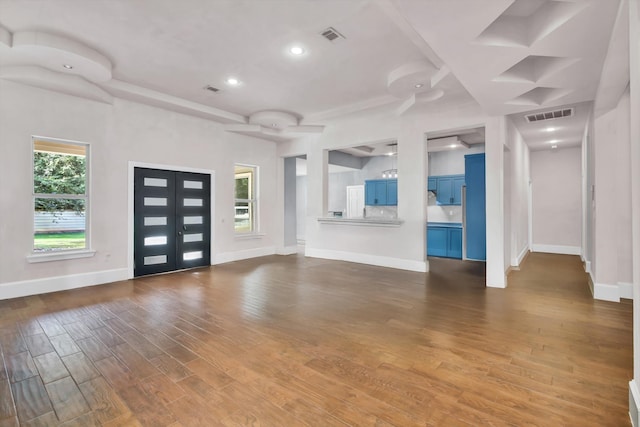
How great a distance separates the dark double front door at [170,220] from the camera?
5785mm

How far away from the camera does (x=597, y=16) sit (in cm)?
239

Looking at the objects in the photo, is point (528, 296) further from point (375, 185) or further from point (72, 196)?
point (72, 196)

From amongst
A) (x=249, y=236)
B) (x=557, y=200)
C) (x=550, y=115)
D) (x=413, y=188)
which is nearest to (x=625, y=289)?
(x=550, y=115)

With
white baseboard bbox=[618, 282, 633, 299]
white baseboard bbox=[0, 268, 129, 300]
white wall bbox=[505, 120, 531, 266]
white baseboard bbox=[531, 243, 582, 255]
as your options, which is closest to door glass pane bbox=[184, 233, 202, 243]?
white baseboard bbox=[0, 268, 129, 300]

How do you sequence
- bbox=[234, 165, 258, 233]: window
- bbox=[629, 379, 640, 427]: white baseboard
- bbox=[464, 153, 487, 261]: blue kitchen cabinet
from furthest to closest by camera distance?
Result: bbox=[234, 165, 258, 233]: window → bbox=[464, 153, 487, 261]: blue kitchen cabinet → bbox=[629, 379, 640, 427]: white baseboard

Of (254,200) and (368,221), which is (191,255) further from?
(368,221)

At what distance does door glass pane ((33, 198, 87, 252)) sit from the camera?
4.66 metres

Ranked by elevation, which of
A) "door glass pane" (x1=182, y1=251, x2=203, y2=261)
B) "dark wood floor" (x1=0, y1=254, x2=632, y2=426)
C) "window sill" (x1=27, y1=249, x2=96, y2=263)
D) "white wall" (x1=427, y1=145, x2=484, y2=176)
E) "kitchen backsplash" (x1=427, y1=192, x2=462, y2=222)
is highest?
"white wall" (x1=427, y1=145, x2=484, y2=176)

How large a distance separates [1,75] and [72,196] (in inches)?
71.8

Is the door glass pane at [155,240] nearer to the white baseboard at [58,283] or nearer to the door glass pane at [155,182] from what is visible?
the white baseboard at [58,283]

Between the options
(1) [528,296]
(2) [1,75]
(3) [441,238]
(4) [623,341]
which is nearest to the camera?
(4) [623,341]

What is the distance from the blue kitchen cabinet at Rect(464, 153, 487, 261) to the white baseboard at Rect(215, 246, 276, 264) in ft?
16.6

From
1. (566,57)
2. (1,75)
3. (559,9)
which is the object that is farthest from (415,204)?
(1,75)

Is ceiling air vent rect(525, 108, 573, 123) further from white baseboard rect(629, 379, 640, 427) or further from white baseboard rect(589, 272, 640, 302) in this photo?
white baseboard rect(629, 379, 640, 427)
